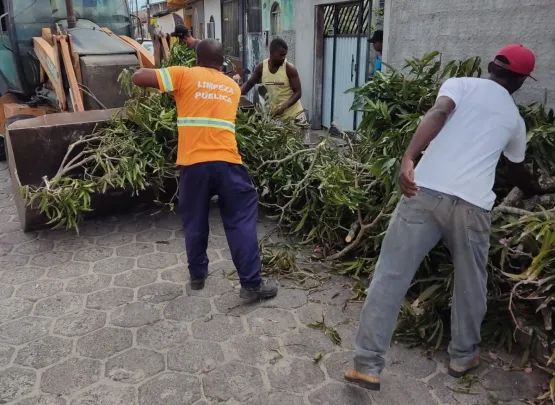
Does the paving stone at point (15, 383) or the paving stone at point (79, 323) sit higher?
the paving stone at point (15, 383)

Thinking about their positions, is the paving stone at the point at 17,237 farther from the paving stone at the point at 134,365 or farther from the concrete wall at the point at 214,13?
the concrete wall at the point at 214,13

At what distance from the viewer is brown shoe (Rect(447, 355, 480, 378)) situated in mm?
2807

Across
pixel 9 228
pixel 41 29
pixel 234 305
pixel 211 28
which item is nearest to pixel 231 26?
pixel 211 28

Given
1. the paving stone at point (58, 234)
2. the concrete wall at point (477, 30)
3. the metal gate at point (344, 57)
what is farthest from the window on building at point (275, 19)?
the paving stone at point (58, 234)

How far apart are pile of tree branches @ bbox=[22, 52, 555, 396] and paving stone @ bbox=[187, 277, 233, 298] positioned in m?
0.88

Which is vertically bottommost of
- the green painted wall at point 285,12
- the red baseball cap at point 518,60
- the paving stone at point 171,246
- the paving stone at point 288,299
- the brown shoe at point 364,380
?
the paving stone at point 288,299

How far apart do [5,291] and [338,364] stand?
2509 millimetres

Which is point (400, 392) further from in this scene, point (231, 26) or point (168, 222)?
point (231, 26)

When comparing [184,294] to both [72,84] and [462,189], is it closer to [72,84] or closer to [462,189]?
[462,189]

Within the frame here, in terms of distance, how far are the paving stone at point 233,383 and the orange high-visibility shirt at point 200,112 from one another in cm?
136

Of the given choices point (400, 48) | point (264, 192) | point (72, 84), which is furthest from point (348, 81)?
point (72, 84)

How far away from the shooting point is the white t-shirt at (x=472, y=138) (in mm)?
2449

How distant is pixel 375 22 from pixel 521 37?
10.1 ft

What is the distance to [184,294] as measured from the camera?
145 inches
